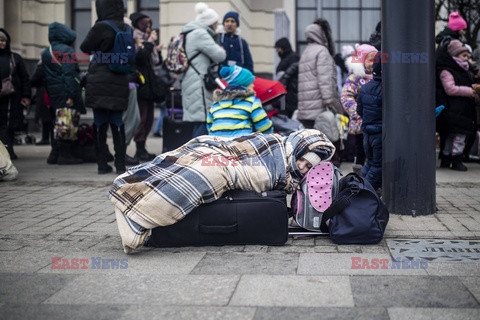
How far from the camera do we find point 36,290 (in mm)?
3949

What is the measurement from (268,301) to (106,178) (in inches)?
208

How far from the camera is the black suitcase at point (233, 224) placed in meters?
4.86

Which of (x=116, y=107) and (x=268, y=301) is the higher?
(x=116, y=107)

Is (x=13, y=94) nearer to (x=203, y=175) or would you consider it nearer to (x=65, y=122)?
(x=65, y=122)

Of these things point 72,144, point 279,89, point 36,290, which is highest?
Result: point 279,89

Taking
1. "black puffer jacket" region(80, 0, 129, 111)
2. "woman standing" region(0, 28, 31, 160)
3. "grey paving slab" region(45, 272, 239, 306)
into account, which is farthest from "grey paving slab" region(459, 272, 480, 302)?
"woman standing" region(0, 28, 31, 160)

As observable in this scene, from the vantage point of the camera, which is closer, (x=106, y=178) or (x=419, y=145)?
(x=419, y=145)

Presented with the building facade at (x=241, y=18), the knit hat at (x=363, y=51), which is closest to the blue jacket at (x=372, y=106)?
the knit hat at (x=363, y=51)

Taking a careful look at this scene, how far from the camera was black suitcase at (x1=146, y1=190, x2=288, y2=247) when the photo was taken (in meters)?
4.86

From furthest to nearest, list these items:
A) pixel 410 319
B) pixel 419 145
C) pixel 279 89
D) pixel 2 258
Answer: pixel 279 89 < pixel 419 145 < pixel 2 258 < pixel 410 319

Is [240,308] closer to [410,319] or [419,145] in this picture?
[410,319]

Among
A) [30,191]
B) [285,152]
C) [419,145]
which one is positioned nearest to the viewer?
[285,152]

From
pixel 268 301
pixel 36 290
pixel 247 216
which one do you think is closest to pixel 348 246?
pixel 247 216

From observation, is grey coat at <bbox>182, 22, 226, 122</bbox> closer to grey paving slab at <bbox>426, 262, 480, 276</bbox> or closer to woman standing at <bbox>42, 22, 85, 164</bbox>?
woman standing at <bbox>42, 22, 85, 164</bbox>
